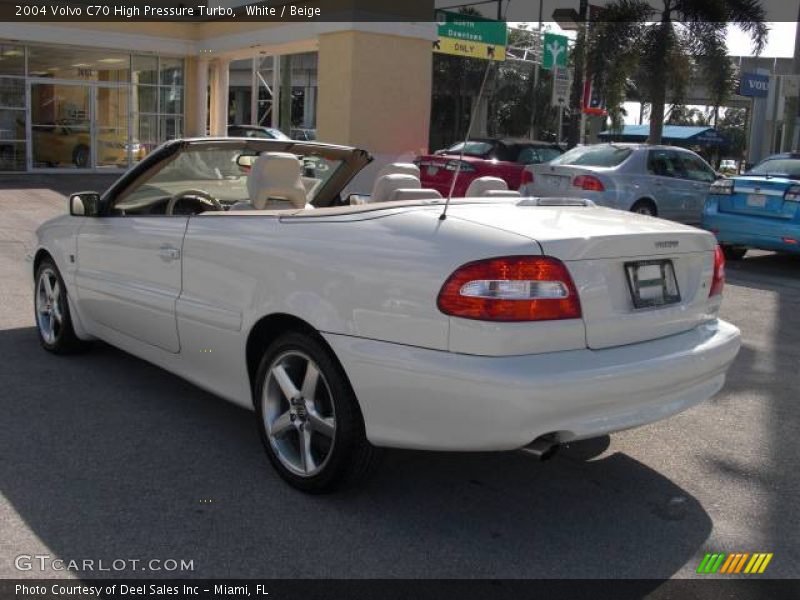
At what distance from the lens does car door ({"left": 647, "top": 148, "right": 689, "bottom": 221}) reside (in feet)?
43.1

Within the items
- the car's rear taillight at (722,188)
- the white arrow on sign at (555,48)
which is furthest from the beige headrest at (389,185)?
the white arrow on sign at (555,48)

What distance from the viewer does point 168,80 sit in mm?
24859

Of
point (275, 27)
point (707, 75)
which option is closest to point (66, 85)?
point (275, 27)

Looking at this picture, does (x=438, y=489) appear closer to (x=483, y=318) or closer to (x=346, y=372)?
(x=346, y=372)

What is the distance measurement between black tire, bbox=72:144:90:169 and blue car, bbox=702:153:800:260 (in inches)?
694

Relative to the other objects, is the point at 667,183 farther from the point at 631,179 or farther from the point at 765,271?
the point at 765,271

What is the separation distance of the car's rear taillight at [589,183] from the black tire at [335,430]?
933cm

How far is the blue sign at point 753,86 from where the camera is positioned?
27.9m

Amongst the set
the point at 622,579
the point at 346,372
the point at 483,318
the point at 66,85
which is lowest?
the point at 622,579

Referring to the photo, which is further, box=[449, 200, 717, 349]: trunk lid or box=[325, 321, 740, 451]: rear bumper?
box=[449, 200, 717, 349]: trunk lid

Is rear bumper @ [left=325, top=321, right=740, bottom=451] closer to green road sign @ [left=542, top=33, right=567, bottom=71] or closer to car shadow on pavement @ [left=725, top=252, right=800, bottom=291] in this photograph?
car shadow on pavement @ [left=725, top=252, right=800, bottom=291]

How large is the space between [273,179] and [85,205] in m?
1.31

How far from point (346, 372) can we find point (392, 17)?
51.1ft

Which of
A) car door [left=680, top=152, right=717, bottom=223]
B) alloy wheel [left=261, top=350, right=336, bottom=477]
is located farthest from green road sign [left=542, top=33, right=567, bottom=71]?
alloy wheel [left=261, top=350, right=336, bottom=477]
